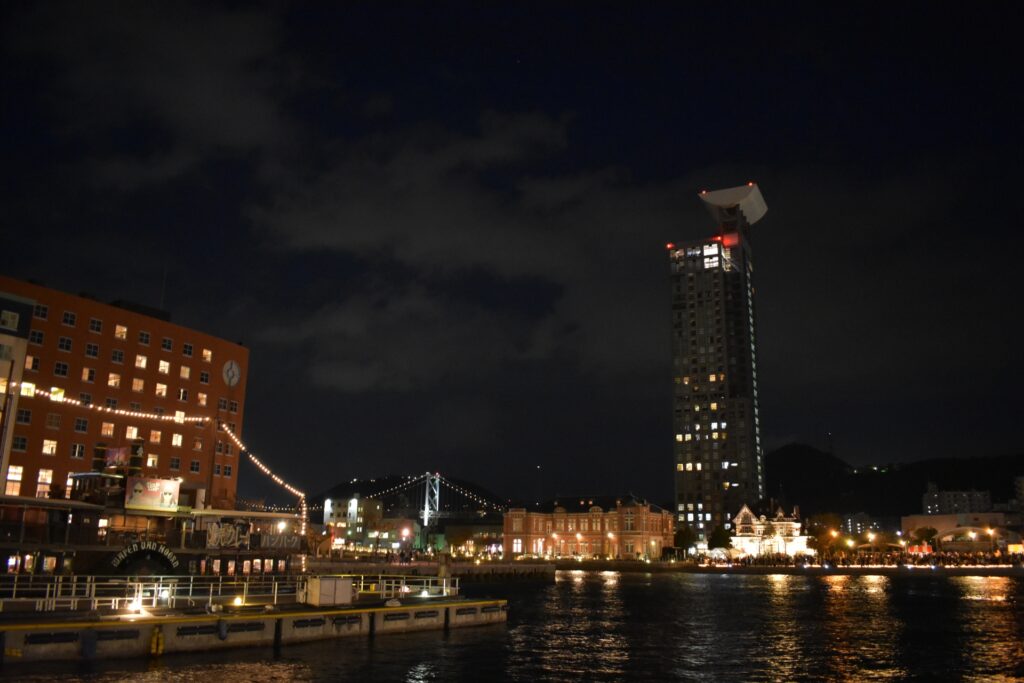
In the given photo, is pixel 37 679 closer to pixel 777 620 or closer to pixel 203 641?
pixel 203 641

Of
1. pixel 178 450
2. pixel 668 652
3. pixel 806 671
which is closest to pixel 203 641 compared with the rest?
pixel 668 652

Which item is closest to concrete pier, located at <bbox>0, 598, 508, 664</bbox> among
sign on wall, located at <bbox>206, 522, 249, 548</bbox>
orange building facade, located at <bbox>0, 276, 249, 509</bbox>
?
sign on wall, located at <bbox>206, 522, 249, 548</bbox>

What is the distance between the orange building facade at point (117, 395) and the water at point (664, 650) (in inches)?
1749

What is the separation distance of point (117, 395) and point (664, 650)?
70307 millimetres

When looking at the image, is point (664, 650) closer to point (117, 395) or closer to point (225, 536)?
point (225, 536)

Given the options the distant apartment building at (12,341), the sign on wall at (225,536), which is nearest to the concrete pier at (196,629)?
the sign on wall at (225,536)

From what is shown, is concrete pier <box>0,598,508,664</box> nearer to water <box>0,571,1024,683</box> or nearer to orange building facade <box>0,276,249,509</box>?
water <box>0,571,1024,683</box>

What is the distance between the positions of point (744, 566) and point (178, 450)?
118433mm

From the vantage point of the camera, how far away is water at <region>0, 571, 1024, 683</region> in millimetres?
34969

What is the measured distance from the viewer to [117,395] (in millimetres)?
90688

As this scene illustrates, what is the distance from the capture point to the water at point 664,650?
34969 millimetres

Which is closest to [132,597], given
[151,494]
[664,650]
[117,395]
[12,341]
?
[664,650]

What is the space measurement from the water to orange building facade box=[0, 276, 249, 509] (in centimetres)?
4443

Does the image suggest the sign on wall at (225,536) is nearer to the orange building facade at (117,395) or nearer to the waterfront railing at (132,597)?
the orange building facade at (117,395)
